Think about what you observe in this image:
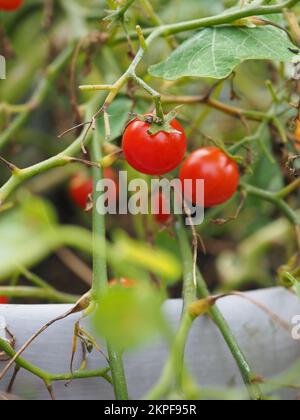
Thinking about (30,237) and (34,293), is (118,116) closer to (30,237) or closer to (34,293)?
(34,293)

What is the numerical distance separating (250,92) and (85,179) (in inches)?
11.4

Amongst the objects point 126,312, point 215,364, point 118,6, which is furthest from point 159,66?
point 126,312

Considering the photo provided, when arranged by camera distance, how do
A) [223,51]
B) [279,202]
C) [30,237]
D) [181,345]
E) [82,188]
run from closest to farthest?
[30,237] → [181,345] → [223,51] → [279,202] → [82,188]

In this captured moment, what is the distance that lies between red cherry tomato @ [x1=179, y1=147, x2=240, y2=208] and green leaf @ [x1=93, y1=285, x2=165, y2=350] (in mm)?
319

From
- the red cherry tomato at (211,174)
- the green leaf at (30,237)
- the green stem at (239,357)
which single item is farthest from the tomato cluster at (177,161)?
the green leaf at (30,237)

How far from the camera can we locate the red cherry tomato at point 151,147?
443mm

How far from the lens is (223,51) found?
0.50 meters

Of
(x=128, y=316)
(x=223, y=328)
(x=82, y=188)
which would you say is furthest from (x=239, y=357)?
(x=82, y=188)

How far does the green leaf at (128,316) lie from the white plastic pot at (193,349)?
270 mm

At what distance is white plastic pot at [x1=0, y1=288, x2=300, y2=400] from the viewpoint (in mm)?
485

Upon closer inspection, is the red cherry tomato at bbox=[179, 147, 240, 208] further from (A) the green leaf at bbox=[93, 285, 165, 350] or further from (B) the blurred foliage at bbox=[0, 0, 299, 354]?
(A) the green leaf at bbox=[93, 285, 165, 350]

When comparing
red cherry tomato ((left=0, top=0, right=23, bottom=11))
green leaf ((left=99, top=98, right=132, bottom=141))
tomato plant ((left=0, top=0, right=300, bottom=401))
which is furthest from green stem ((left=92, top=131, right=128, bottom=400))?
red cherry tomato ((left=0, top=0, right=23, bottom=11))

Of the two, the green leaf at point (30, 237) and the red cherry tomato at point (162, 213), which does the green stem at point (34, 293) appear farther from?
the green leaf at point (30, 237)

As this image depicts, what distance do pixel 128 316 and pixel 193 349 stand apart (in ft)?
1.01
